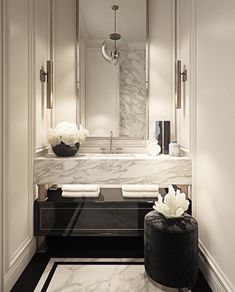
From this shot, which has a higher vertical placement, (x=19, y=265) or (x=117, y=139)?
(x=117, y=139)

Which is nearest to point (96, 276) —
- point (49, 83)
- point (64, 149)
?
point (64, 149)

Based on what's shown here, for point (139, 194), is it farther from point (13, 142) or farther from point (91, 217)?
point (13, 142)

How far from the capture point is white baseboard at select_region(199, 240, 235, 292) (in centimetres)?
167

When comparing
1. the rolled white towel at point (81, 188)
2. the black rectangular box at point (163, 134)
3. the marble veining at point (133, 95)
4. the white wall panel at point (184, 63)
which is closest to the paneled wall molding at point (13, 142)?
the rolled white towel at point (81, 188)

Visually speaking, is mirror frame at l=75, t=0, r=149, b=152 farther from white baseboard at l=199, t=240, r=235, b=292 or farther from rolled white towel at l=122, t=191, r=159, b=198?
white baseboard at l=199, t=240, r=235, b=292

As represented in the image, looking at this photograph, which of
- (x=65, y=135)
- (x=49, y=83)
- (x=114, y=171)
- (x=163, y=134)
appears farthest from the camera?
(x=163, y=134)

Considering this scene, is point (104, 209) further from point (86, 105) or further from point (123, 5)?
point (123, 5)

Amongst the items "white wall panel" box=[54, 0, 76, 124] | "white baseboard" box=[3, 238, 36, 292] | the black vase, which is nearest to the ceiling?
"white wall panel" box=[54, 0, 76, 124]

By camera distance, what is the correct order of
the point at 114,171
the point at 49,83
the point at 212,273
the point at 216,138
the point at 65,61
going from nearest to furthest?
the point at 216,138, the point at 212,273, the point at 114,171, the point at 49,83, the point at 65,61

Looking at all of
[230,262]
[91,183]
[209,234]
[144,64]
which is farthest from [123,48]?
[230,262]

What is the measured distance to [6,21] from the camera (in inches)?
70.4

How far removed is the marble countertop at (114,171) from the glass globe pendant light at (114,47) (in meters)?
1.10

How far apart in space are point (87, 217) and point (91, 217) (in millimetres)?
34

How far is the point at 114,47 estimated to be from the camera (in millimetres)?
2854
